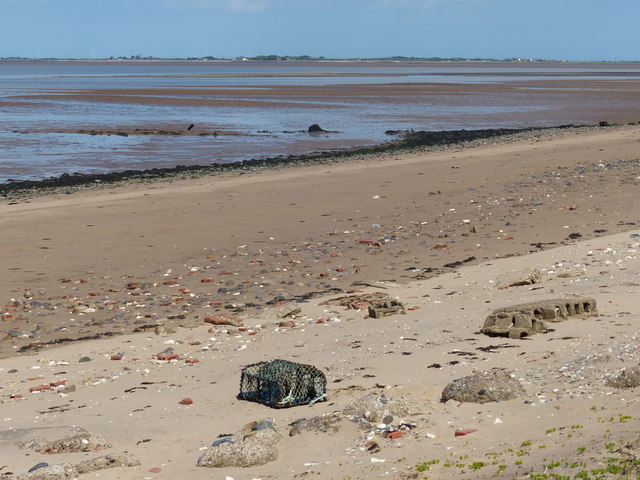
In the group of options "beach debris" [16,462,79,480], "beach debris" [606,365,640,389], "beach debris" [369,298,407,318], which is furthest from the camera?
"beach debris" [369,298,407,318]

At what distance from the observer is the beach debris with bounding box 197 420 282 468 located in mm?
6738

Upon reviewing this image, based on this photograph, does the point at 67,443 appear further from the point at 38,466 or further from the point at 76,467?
the point at 76,467

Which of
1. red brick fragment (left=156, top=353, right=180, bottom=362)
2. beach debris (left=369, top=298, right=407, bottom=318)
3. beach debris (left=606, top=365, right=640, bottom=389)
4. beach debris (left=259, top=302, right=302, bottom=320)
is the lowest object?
red brick fragment (left=156, top=353, right=180, bottom=362)

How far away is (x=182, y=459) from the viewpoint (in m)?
7.01

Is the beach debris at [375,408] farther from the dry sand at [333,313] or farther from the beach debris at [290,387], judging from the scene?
the beach debris at [290,387]

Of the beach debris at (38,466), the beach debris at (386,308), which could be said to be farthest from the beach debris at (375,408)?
the beach debris at (386,308)

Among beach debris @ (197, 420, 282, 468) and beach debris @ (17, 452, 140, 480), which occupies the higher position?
beach debris @ (197, 420, 282, 468)

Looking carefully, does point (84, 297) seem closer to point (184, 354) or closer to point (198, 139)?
point (184, 354)

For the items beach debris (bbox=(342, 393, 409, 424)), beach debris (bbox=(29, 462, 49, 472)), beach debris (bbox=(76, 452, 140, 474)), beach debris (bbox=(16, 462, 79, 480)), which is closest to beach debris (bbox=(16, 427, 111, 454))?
beach debris (bbox=(29, 462, 49, 472))

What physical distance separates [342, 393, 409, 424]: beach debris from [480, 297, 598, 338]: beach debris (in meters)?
2.41

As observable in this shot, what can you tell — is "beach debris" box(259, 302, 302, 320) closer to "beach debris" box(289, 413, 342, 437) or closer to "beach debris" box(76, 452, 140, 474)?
"beach debris" box(289, 413, 342, 437)

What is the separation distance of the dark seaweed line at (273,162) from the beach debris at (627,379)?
20819 millimetres

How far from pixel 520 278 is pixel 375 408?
5304 mm

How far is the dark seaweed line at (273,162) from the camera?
27.1 metres
